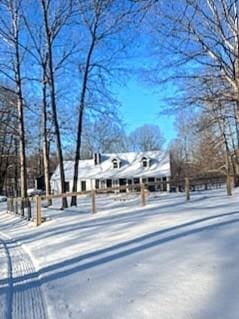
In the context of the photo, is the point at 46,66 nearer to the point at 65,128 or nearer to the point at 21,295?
the point at 65,128

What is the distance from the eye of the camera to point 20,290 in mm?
7180

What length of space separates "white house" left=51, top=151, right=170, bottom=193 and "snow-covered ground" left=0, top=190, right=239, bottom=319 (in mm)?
50695

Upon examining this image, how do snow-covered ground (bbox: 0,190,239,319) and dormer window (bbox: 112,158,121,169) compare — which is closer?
snow-covered ground (bbox: 0,190,239,319)

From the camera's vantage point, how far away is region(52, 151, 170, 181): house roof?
63.0 meters

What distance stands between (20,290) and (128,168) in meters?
57.3

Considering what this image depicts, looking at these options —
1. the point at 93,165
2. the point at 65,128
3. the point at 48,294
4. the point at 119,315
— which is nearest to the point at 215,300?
the point at 119,315

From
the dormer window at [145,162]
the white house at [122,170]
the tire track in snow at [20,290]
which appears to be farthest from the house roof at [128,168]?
the tire track in snow at [20,290]

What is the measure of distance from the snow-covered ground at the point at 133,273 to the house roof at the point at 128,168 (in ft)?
167

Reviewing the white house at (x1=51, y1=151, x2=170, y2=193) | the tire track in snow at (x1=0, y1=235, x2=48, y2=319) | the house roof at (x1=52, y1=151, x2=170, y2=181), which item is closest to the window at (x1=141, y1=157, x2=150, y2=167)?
the white house at (x1=51, y1=151, x2=170, y2=193)

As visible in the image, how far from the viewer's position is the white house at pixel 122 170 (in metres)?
62.8

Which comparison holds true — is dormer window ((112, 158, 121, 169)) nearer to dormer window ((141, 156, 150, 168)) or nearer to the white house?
the white house

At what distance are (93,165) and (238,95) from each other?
4908 cm

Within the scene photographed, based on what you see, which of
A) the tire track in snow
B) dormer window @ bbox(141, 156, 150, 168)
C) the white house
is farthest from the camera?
dormer window @ bbox(141, 156, 150, 168)

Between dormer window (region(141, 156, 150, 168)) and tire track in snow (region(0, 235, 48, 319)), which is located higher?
dormer window (region(141, 156, 150, 168))
